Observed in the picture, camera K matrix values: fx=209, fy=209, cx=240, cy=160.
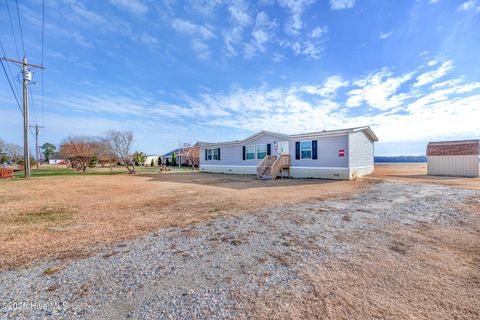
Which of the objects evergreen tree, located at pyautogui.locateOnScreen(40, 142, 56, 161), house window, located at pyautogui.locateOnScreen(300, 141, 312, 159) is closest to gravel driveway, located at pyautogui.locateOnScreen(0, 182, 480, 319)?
house window, located at pyautogui.locateOnScreen(300, 141, 312, 159)

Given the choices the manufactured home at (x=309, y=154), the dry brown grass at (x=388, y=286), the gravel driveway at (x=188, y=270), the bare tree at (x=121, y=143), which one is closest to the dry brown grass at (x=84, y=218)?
the gravel driveway at (x=188, y=270)

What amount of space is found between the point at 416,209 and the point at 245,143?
46.8 feet

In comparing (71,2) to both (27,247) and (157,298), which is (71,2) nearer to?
(27,247)

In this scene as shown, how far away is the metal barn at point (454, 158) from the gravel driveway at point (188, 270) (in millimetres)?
13212

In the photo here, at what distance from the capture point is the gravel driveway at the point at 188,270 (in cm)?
217

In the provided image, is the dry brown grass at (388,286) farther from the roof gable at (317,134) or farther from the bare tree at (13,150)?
the bare tree at (13,150)

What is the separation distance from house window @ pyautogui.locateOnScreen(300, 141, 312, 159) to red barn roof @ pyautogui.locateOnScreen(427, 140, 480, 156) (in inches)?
352

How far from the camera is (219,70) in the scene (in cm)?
1756

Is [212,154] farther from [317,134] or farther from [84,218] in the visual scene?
[84,218]

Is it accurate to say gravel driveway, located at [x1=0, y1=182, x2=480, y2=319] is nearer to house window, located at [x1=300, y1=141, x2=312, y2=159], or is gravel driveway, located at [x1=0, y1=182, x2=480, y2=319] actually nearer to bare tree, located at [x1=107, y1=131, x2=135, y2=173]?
house window, located at [x1=300, y1=141, x2=312, y2=159]

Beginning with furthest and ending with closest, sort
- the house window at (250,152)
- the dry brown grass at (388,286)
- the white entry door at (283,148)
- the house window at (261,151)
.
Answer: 1. the house window at (250,152)
2. the house window at (261,151)
3. the white entry door at (283,148)
4. the dry brown grass at (388,286)

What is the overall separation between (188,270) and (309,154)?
13791mm

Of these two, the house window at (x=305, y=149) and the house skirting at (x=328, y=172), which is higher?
the house window at (x=305, y=149)

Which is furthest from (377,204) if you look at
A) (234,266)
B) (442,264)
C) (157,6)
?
(157,6)
